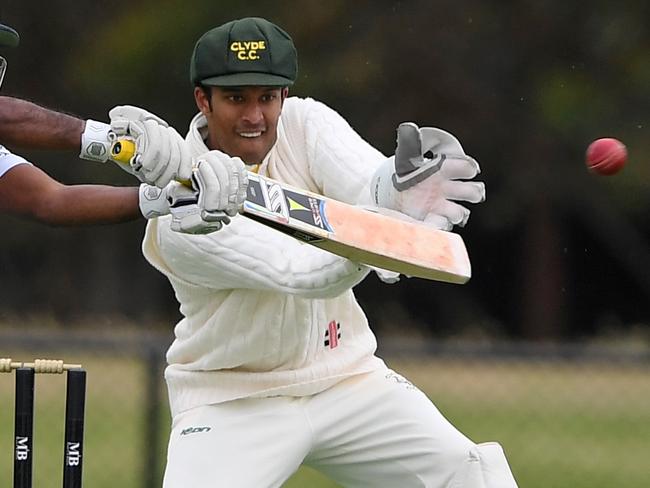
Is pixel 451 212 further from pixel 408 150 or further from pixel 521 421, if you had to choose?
pixel 521 421

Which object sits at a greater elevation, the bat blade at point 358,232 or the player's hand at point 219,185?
the player's hand at point 219,185

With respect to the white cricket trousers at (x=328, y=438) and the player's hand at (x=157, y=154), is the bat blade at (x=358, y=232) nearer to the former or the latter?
the player's hand at (x=157, y=154)

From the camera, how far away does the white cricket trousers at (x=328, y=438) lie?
14.2 feet

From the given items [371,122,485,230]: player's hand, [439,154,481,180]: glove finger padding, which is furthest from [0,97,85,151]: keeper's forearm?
[439,154,481,180]: glove finger padding

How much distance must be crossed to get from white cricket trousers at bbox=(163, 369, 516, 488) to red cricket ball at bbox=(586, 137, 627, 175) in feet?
2.66

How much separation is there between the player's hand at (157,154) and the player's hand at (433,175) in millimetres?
503

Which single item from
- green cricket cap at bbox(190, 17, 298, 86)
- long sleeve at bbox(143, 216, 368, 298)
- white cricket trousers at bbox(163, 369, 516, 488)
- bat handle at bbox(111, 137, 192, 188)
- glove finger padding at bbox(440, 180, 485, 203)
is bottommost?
white cricket trousers at bbox(163, 369, 516, 488)

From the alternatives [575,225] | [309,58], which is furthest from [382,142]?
[575,225]

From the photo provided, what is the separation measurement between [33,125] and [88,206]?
0.86 feet

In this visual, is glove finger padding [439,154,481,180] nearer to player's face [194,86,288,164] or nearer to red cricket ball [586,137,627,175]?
player's face [194,86,288,164]

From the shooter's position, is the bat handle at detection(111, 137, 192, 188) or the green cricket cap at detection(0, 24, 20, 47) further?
the green cricket cap at detection(0, 24, 20, 47)

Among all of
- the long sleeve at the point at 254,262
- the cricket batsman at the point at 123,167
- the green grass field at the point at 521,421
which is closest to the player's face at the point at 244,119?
the long sleeve at the point at 254,262

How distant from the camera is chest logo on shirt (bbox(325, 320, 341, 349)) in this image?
14.6ft

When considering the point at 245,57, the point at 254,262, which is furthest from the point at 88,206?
the point at 245,57
